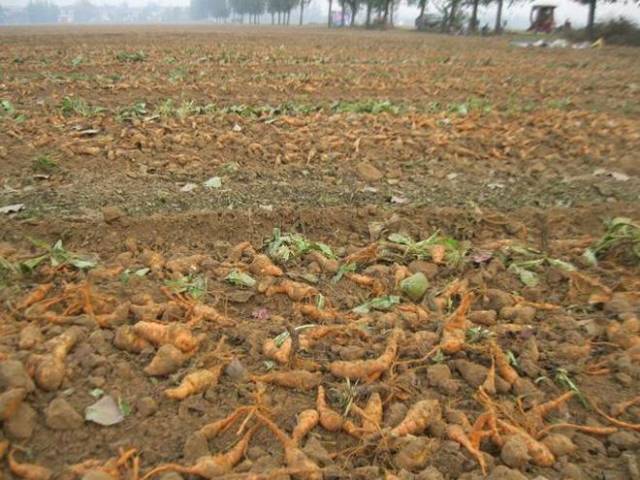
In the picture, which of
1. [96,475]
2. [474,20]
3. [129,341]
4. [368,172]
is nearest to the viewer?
[96,475]

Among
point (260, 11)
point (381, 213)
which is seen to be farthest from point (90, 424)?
point (260, 11)

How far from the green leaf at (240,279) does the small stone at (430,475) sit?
150 cm

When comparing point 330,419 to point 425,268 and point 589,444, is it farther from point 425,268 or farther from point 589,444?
point 425,268

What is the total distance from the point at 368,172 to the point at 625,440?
3380 mm

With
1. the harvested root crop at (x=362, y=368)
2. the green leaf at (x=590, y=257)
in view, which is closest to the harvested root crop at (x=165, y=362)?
the harvested root crop at (x=362, y=368)

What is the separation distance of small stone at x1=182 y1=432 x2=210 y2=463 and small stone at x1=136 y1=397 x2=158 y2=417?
0.23 meters

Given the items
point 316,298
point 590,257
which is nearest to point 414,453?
point 316,298

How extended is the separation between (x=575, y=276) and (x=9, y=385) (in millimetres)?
2933

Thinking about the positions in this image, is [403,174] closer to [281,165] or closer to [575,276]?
[281,165]

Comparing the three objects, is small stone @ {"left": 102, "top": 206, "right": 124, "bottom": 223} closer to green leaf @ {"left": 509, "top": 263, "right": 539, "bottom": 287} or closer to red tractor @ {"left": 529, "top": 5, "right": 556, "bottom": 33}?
green leaf @ {"left": 509, "top": 263, "right": 539, "bottom": 287}

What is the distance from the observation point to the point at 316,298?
2.90 metres

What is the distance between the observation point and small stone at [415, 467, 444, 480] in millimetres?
1769

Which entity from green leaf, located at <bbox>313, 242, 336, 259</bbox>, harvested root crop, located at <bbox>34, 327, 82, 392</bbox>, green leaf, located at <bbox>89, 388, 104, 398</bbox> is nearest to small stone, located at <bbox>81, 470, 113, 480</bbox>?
green leaf, located at <bbox>89, 388, 104, 398</bbox>

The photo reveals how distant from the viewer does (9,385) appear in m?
1.95
